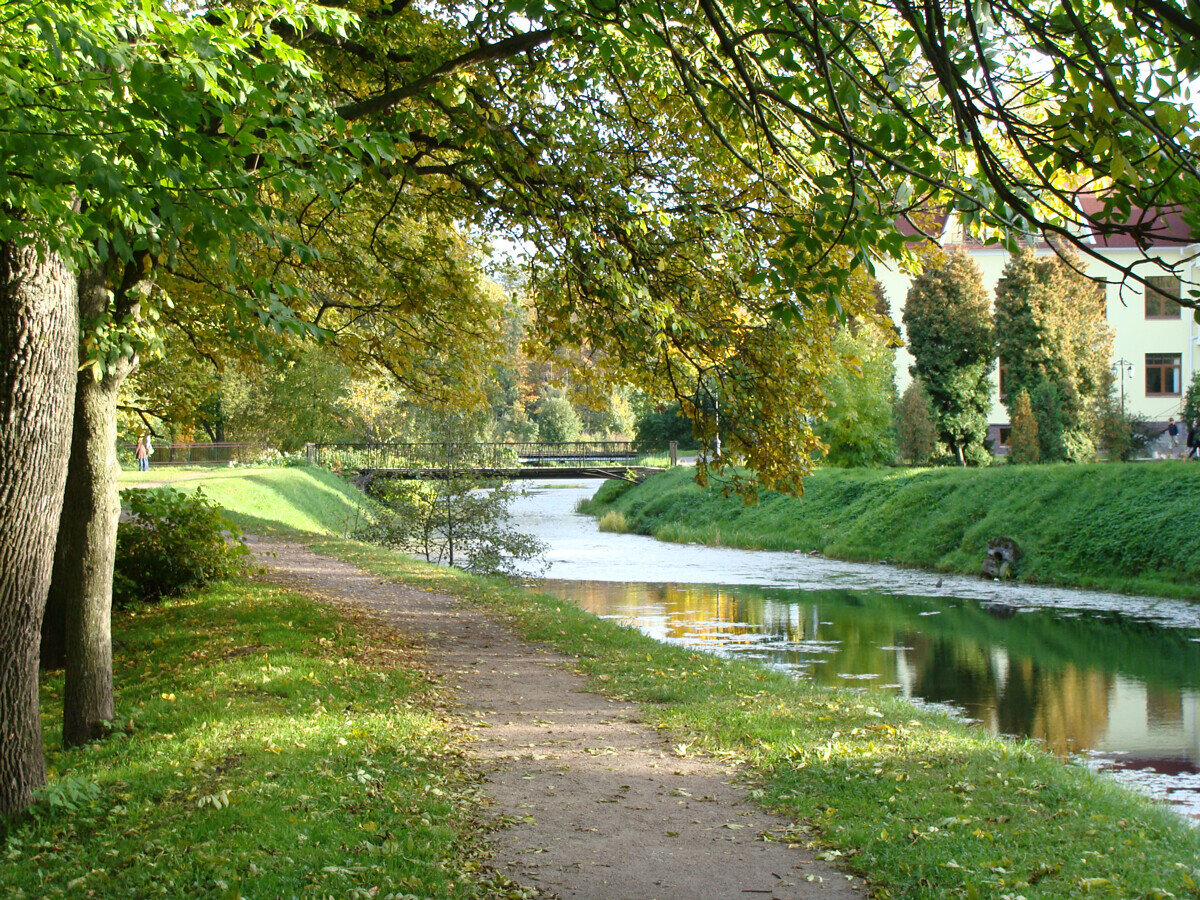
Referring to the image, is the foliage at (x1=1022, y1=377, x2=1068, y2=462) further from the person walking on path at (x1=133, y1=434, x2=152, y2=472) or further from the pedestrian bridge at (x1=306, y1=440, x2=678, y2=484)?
the person walking on path at (x1=133, y1=434, x2=152, y2=472)

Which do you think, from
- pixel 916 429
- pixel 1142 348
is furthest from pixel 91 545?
pixel 1142 348

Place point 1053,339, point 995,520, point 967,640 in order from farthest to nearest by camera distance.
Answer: point 1053,339 → point 995,520 → point 967,640

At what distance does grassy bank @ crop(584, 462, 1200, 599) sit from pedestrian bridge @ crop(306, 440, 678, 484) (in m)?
5.35

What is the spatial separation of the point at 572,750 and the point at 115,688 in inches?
181

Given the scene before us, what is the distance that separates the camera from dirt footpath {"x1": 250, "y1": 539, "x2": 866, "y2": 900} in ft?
16.2

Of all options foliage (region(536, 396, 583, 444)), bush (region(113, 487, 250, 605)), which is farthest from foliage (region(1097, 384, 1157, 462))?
foliage (region(536, 396, 583, 444))

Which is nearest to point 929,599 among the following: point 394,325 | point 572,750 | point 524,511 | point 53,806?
point 394,325

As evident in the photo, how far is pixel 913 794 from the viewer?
20.5ft

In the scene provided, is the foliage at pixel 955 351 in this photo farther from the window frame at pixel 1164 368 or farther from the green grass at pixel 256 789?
the green grass at pixel 256 789

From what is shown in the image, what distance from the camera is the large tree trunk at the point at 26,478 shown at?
5.61m

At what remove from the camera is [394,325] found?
12914 mm

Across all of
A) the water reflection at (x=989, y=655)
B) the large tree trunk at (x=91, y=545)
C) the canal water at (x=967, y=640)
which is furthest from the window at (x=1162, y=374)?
the large tree trunk at (x=91, y=545)

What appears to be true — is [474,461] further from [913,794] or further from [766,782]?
[913,794]

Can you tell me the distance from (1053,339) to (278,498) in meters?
30.6
